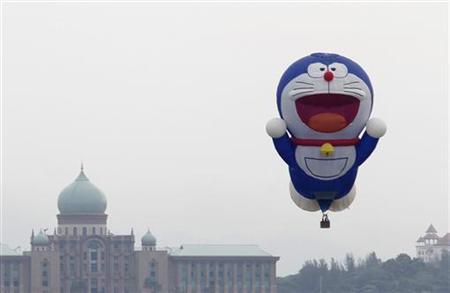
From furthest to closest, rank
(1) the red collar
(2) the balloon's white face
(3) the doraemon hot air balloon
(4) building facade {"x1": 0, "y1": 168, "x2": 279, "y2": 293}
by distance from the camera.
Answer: (4) building facade {"x1": 0, "y1": 168, "x2": 279, "y2": 293}, (1) the red collar, (3) the doraemon hot air balloon, (2) the balloon's white face

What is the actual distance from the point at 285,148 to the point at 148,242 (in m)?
111

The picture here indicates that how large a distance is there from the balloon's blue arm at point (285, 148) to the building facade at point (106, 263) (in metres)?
108

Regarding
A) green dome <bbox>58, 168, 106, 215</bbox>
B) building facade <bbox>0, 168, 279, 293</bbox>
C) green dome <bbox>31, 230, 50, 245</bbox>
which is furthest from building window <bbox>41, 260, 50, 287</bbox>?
green dome <bbox>58, 168, 106, 215</bbox>

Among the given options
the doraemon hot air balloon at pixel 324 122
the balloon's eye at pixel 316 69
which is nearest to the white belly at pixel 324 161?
the doraemon hot air balloon at pixel 324 122

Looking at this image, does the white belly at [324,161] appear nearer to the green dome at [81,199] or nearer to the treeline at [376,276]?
the treeline at [376,276]

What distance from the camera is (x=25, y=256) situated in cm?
15362

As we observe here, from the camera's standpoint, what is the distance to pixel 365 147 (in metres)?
45.0

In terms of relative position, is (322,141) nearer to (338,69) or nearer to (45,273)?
(338,69)

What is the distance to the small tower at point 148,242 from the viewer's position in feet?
510

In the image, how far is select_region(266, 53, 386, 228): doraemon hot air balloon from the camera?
4434 cm

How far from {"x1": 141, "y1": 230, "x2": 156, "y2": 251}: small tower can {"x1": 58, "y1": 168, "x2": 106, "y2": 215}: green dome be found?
3.86m

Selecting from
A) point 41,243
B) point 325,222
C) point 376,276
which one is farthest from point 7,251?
point 325,222

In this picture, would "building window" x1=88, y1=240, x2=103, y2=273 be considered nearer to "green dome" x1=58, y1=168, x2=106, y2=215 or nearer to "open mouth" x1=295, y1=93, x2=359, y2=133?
"green dome" x1=58, y1=168, x2=106, y2=215

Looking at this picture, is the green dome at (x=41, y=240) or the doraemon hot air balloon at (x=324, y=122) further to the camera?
the green dome at (x=41, y=240)
